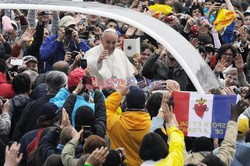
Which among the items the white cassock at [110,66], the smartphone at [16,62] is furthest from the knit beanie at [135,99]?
the smartphone at [16,62]

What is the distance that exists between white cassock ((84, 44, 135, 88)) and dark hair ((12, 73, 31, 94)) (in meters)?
0.91

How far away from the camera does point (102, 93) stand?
14375 millimetres

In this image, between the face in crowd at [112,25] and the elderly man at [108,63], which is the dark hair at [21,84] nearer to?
the elderly man at [108,63]

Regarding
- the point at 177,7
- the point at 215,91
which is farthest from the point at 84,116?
the point at 177,7

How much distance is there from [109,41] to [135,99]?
246 centimetres

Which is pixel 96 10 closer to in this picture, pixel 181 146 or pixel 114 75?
pixel 114 75

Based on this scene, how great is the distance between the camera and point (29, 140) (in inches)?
523

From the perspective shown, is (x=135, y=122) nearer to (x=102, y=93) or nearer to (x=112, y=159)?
(x=102, y=93)

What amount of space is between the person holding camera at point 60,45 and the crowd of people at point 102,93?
1cm

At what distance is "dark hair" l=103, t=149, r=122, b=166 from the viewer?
11.5 m

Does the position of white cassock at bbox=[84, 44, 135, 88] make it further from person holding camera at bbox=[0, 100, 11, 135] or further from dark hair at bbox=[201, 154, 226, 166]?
dark hair at bbox=[201, 154, 226, 166]

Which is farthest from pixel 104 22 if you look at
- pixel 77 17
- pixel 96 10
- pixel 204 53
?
pixel 96 10

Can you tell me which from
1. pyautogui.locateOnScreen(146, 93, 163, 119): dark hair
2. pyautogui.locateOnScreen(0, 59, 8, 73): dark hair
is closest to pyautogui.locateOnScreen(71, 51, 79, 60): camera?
pyautogui.locateOnScreen(0, 59, 8, 73): dark hair

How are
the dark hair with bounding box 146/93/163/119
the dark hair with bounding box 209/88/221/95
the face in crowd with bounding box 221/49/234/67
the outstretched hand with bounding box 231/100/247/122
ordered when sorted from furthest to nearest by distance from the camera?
the face in crowd with bounding box 221/49/234/67 → the dark hair with bounding box 209/88/221/95 → the dark hair with bounding box 146/93/163/119 → the outstretched hand with bounding box 231/100/247/122
